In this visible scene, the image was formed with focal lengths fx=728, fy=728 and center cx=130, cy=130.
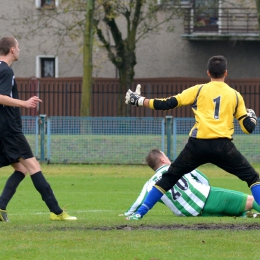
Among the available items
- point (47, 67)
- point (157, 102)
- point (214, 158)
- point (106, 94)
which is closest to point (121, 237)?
point (214, 158)

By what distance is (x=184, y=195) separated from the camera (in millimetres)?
8836

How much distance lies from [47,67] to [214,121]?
30958 millimetres

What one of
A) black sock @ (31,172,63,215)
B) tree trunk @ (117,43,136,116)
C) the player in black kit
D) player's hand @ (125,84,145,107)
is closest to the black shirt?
the player in black kit

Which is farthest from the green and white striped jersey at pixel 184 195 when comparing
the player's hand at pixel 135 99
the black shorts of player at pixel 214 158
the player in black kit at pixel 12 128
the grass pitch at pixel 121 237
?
the player's hand at pixel 135 99

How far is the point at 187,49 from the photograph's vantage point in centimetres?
3644

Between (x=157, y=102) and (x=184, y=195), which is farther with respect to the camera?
(x=184, y=195)

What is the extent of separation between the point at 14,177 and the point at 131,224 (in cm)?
157

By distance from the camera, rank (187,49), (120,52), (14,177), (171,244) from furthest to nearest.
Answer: (187,49)
(120,52)
(14,177)
(171,244)

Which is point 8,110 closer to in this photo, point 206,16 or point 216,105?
point 216,105

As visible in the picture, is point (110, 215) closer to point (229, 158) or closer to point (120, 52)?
point (229, 158)

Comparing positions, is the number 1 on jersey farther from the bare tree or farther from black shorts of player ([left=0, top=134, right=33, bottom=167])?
the bare tree

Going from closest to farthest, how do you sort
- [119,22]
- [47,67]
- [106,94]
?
[106,94]
[119,22]
[47,67]

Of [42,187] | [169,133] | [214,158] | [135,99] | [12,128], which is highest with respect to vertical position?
[135,99]

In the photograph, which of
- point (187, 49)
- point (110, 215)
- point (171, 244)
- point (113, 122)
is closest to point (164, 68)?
point (187, 49)
